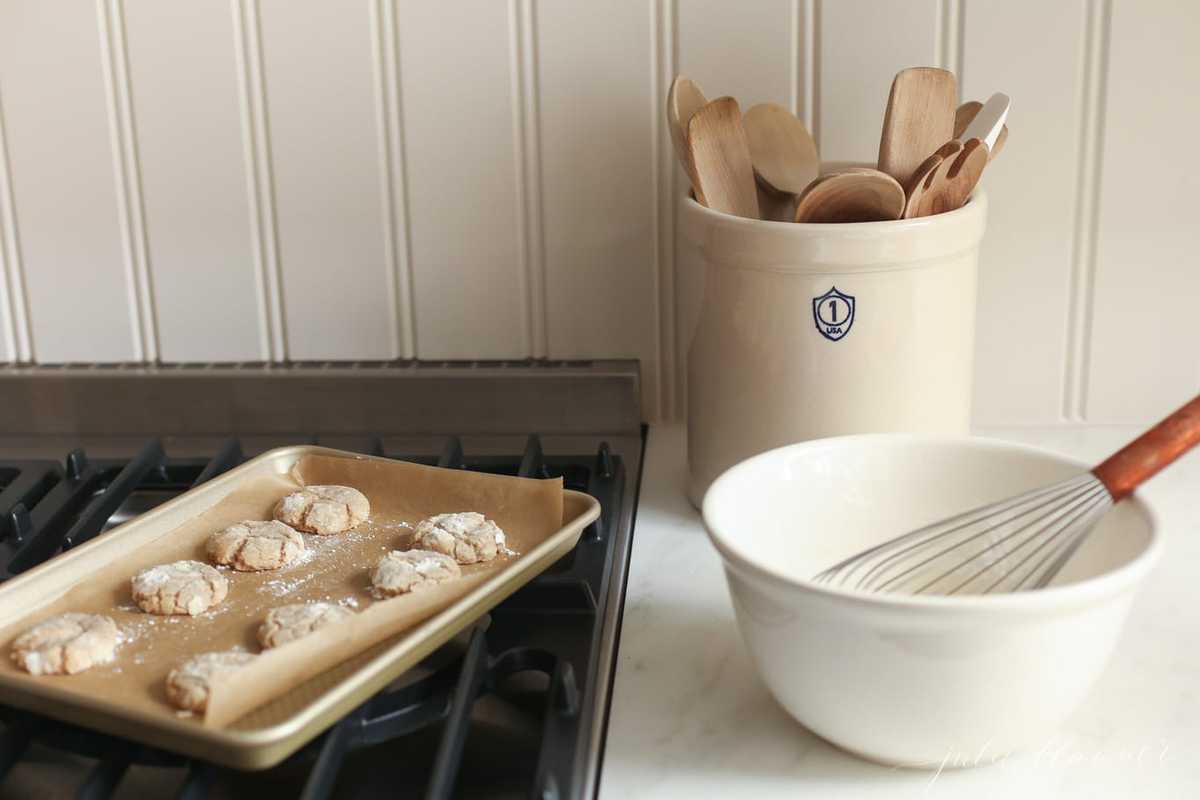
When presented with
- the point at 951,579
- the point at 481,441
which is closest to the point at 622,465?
the point at 481,441

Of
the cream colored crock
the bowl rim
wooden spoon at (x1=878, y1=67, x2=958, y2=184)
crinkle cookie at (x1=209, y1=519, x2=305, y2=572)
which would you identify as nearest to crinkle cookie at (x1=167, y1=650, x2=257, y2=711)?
crinkle cookie at (x1=209, y1=519, x2=305, y2=572)

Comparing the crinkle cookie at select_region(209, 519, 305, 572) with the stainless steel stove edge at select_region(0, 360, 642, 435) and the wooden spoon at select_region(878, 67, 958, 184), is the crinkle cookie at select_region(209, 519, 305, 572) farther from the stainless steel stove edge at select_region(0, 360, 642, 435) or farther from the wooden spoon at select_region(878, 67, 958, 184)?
the wooden spoon at select_region(878, 67, 958, 184)

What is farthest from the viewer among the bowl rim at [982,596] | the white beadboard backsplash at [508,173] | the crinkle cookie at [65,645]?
the white beadboard backsplash at [508,173]

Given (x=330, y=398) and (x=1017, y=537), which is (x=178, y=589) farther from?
(x=1017, y=537)

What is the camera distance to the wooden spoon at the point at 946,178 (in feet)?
2.31

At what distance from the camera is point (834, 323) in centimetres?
73

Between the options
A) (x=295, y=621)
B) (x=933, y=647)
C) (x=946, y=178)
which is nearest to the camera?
(x=933, y=647)

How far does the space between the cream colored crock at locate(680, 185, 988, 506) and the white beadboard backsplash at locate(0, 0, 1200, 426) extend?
0.15 meters

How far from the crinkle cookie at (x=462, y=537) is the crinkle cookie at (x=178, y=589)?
0.10 m

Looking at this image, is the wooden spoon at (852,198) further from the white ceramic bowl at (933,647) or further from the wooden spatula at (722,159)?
the white ceramic bowl at (933,647)

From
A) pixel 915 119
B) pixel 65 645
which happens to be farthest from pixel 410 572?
pixel 915 119

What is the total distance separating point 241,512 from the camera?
77 cm

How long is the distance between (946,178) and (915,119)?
49 millimetres

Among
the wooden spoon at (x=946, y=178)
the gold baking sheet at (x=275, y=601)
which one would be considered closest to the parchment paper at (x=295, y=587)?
the gold baking sheet at (x=275, y=601)
